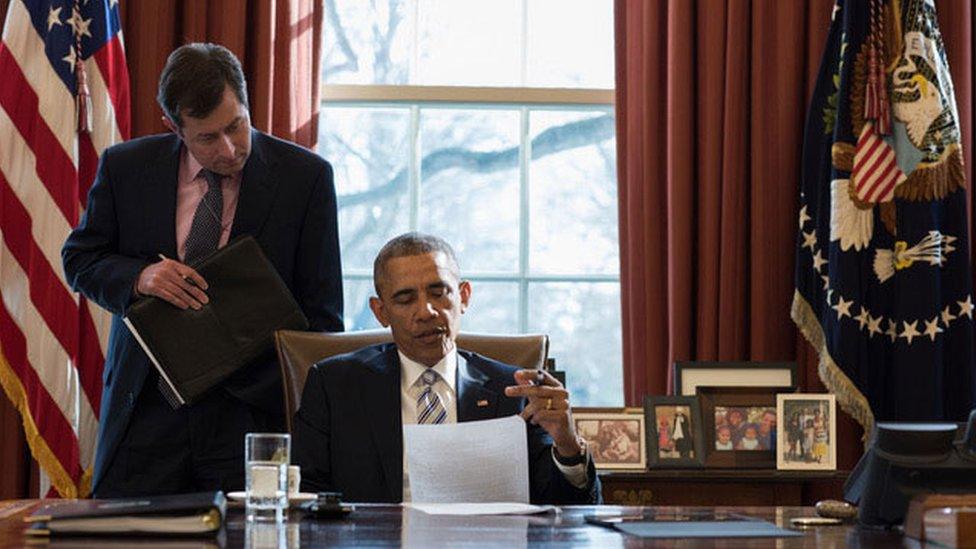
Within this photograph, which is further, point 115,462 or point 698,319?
point 698,319

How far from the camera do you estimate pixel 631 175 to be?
4711 mm

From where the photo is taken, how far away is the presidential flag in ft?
14.5

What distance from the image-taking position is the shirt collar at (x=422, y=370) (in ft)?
10.2

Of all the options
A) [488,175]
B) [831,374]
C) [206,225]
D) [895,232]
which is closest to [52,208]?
[206,225]

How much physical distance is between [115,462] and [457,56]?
2.17 m

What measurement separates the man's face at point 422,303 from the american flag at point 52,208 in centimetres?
162

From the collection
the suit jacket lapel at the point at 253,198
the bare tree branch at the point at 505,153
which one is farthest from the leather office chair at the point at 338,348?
the bare tree branch at the point at 505,153

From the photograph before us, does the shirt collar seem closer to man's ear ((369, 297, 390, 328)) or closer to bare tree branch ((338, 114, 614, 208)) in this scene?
man's ear ((369, 297, 390, 328))

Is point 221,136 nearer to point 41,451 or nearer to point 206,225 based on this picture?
point 206,225

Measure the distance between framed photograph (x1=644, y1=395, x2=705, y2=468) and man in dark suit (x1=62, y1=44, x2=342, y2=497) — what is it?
112 centimetres

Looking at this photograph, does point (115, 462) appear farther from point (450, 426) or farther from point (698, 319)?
point (698, 319)

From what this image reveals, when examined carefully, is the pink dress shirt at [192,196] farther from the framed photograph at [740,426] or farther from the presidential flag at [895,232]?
the presidential flag at [895,232]

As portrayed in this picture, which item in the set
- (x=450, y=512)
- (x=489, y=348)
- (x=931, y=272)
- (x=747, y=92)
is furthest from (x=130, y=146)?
(x=931, y=272)

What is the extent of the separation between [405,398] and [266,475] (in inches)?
32.3
